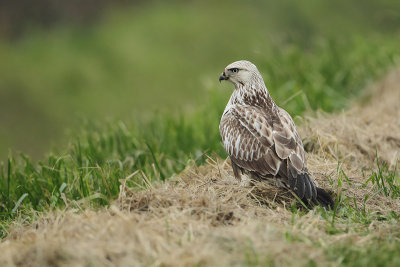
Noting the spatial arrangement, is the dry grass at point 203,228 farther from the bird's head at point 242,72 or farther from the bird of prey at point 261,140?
the bird's head at point 242,72

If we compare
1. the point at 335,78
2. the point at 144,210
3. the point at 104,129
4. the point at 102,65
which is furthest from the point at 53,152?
the point at 102,65

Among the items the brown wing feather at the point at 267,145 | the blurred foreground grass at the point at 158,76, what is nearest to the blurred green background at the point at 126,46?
the blurred foreground grass at the point at 158,76

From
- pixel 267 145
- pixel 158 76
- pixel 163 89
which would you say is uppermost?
pixel 267 145

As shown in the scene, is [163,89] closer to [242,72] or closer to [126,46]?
[126,46]

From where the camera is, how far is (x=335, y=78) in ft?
33.6

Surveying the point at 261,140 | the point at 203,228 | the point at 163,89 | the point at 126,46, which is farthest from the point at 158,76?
the point at 203,228

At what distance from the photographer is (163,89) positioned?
15961mm

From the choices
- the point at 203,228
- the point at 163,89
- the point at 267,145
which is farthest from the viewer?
the point at 163,89

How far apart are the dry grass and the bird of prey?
0.17 meters

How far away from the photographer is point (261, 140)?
547 cm

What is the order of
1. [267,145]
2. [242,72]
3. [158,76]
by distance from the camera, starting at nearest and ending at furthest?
[267,145] → [242,72] → [158,76]

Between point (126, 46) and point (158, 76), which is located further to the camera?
point (126, 46)

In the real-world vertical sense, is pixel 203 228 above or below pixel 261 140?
below

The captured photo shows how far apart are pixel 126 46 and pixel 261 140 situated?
12.2 metres
